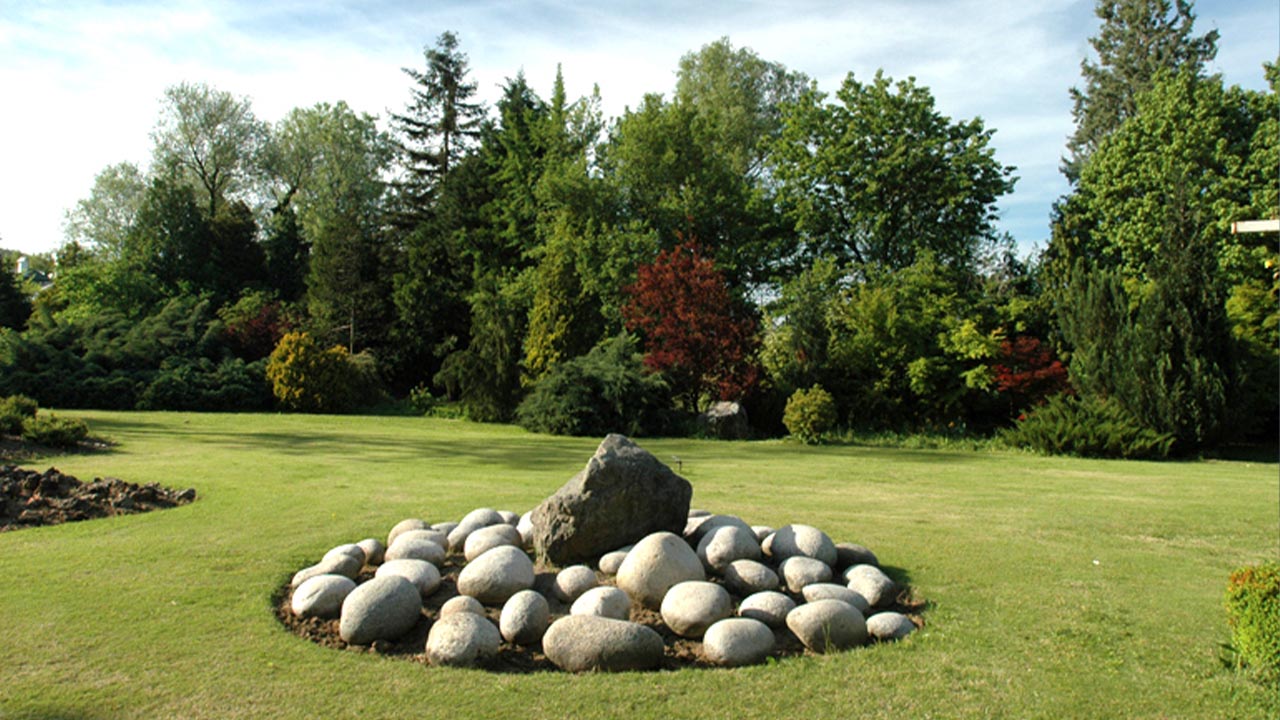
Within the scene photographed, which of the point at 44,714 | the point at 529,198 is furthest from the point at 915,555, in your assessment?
the point at 529,198

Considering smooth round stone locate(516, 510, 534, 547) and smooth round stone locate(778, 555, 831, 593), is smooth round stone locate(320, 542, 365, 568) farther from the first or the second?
smooth round stone locate(778, 555, 831, 593)

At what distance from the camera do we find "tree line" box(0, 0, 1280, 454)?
20688 millimetres

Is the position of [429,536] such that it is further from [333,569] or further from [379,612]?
[379,612]

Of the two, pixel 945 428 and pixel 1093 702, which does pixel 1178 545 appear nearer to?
pixel 1093 702

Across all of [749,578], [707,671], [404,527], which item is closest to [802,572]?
[749,578]

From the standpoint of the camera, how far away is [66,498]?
8695mm

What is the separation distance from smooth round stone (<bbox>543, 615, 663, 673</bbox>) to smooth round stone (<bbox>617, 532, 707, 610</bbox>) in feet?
2.69

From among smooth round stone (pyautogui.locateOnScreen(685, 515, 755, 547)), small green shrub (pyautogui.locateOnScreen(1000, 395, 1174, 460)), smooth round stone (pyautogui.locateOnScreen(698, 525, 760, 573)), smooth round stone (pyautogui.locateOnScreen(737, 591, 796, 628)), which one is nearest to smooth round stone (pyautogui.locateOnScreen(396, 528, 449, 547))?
smooth round stone (pyautogui.locateOnScreen(685, 515, 755, 547))

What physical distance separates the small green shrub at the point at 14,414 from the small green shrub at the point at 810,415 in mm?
14513

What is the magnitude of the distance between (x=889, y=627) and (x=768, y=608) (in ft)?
2.42

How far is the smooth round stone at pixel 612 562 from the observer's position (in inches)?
247

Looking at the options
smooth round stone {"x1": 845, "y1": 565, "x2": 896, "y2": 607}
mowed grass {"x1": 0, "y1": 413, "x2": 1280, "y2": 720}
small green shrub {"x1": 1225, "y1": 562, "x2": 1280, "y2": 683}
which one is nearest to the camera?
mowed grass {"x1": 0, "y1": 413, "x2": 1280, "y2": 720}

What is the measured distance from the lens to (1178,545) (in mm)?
8141

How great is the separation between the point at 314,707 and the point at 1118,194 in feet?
93.9
